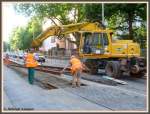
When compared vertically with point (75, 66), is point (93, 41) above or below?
above

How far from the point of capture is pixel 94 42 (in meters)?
22.8

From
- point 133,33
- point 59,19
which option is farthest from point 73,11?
point 133,33

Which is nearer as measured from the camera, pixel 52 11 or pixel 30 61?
pixel 30 61

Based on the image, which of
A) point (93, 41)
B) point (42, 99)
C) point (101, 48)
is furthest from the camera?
point (101, 48)

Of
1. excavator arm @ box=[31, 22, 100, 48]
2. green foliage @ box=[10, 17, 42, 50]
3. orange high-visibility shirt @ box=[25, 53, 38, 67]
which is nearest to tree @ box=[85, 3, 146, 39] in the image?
excavator arm @ box=[31, 22, 100, 48]

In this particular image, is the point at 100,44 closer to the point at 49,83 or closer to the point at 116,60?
the point at 116,60

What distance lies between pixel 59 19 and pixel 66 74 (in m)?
24.9

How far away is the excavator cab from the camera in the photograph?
22.8 metres

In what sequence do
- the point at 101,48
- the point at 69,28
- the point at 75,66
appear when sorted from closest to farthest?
the point at 75,66, the point at 101,48, the point at 69,28

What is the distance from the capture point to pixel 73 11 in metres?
42.3

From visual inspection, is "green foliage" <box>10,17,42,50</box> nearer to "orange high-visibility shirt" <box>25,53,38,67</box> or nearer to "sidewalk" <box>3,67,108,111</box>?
"orange high-visibility shirt" <box>25,53,38,67</box>

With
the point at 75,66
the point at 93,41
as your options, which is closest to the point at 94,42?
the point at 93,41

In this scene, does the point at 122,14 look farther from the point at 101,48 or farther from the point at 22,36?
the point at 22,36

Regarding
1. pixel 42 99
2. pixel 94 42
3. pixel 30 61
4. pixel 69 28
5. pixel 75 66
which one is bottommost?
pixel 42 99
